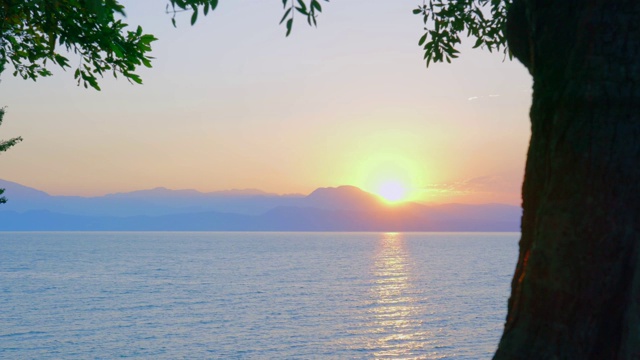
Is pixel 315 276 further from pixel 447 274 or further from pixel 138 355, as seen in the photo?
pixel 138 355

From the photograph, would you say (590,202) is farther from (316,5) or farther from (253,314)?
(253,314)

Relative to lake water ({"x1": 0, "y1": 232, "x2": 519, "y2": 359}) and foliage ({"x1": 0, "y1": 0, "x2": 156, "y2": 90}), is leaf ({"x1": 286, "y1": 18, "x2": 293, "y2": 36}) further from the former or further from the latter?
lake water ({"x1": 0, "y1": 232, "x2": 519, "y2": 359})

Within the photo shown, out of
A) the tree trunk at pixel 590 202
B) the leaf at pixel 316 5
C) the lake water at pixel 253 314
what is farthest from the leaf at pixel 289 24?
the lake water at pixel 253 314

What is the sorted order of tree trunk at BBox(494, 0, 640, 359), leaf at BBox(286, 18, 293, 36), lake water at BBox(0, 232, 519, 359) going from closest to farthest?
tree trunk at BBox(494, 0, 640, 359) → leaf at BBox(286, 18, 293, 36) → lake water at BBox(0, 232, 519, 359)

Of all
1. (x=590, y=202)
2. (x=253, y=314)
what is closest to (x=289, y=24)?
(x=590, y=202)

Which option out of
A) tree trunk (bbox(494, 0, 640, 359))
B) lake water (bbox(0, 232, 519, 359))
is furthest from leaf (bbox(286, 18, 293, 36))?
lake water (bbox(0, 232, 519, 359))

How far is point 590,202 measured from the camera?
498 centimetres

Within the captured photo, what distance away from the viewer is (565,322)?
5047 mm

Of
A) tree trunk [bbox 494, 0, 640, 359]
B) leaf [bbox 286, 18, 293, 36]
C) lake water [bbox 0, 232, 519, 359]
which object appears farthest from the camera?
lake water [bbox 0, 232, 519, 359]

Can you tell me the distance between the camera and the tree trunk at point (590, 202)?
4.92 metres

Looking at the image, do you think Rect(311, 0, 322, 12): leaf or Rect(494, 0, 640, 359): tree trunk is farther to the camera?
Rect(311, 0, 322, 12): leaf

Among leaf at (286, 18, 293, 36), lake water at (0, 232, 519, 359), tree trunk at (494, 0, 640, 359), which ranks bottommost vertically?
lake water at (0, 232, 519, 359)

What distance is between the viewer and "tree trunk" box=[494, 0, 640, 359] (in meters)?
4.92

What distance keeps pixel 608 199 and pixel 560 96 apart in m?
0.85
